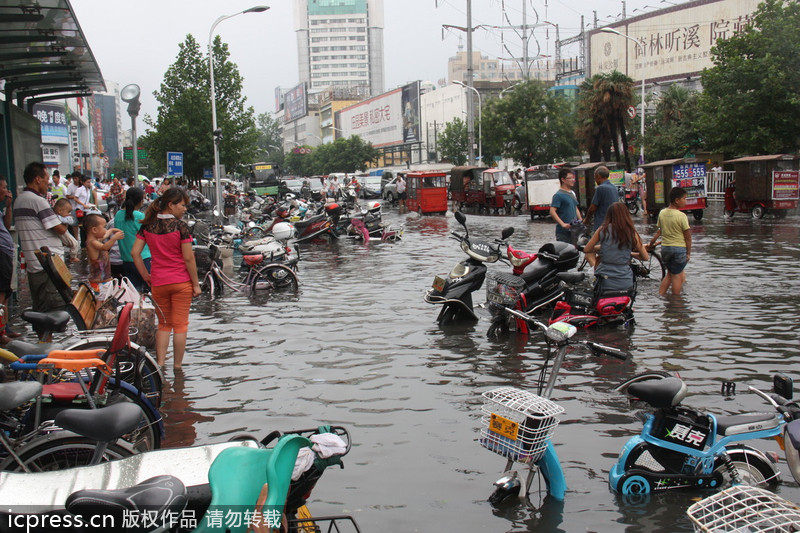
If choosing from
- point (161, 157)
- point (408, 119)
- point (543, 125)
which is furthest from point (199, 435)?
point (408, 119)

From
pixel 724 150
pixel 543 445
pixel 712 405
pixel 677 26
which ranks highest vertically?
pixel 677 26

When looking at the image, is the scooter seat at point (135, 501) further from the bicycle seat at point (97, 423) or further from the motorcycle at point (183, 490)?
the bicycle seat at point (97, 423)

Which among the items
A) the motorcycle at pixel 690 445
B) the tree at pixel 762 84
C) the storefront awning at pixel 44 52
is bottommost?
the motorcycle at pixel 690 445

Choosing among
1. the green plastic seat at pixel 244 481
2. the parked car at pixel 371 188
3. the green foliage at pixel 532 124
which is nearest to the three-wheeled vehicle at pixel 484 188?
the green foliage at pixel 532 124

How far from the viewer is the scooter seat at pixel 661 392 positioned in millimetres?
4027

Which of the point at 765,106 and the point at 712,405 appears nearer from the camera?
the point at 712,405

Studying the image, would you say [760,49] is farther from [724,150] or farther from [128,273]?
[128,273]

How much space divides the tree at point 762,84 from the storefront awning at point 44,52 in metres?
25.6

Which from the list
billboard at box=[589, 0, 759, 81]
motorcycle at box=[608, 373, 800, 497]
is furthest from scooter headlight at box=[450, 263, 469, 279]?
billboard at box=[589, 0, 759, 81]

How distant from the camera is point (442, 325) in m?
9.17

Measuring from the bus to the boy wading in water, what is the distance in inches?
1575

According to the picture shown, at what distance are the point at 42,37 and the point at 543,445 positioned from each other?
858 centimetres

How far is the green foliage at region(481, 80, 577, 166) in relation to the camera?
163 feet

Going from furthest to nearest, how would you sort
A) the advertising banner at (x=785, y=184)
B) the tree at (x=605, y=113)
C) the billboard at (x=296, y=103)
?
the billboard at (x=296, y=103), the tree at (x=605, y=113), the advertising banner at (x=785, y=184)
